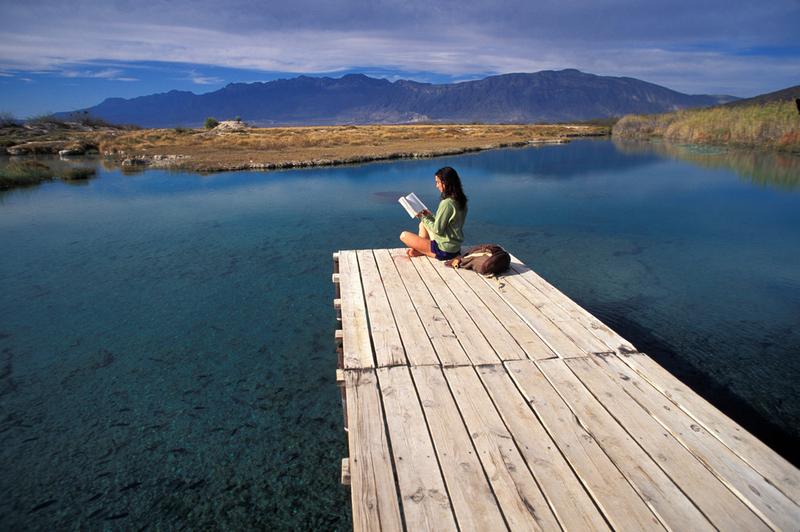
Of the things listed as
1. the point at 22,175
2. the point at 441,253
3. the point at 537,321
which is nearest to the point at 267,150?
the point at 22,175

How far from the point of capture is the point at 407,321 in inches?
204

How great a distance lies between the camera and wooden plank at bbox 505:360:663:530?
2590 millimetres

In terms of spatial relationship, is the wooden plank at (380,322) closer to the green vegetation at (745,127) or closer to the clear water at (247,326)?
the clear water at (247,326)

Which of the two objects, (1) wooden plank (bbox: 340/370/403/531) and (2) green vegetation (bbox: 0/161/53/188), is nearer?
(1) wooden plank (bbox: 340/370/403/531)

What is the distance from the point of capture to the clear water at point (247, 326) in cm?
475

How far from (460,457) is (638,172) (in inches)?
1075

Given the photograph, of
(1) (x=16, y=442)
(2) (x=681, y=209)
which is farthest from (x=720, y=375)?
(2) (x=681, y=209)

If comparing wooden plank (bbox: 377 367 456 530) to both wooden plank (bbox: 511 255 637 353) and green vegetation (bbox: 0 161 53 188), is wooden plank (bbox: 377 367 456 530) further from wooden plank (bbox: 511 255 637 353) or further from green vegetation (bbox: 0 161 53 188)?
green vegetation (bbox: 0 161 53 188)

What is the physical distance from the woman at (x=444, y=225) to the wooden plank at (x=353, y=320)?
118 cm

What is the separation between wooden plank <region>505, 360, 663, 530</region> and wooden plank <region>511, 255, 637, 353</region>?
40.6 inches

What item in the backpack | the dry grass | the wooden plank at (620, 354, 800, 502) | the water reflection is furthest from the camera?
the dry grass

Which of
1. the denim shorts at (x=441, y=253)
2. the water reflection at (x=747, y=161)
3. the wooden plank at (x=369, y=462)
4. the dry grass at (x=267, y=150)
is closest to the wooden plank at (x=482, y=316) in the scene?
the denim shorts at (x=441, y=253)

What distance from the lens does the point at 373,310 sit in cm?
549

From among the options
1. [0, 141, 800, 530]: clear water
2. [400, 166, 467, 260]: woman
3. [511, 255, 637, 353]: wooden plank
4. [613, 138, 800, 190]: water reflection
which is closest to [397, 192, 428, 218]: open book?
[400, 166, 467, 260]: woman
